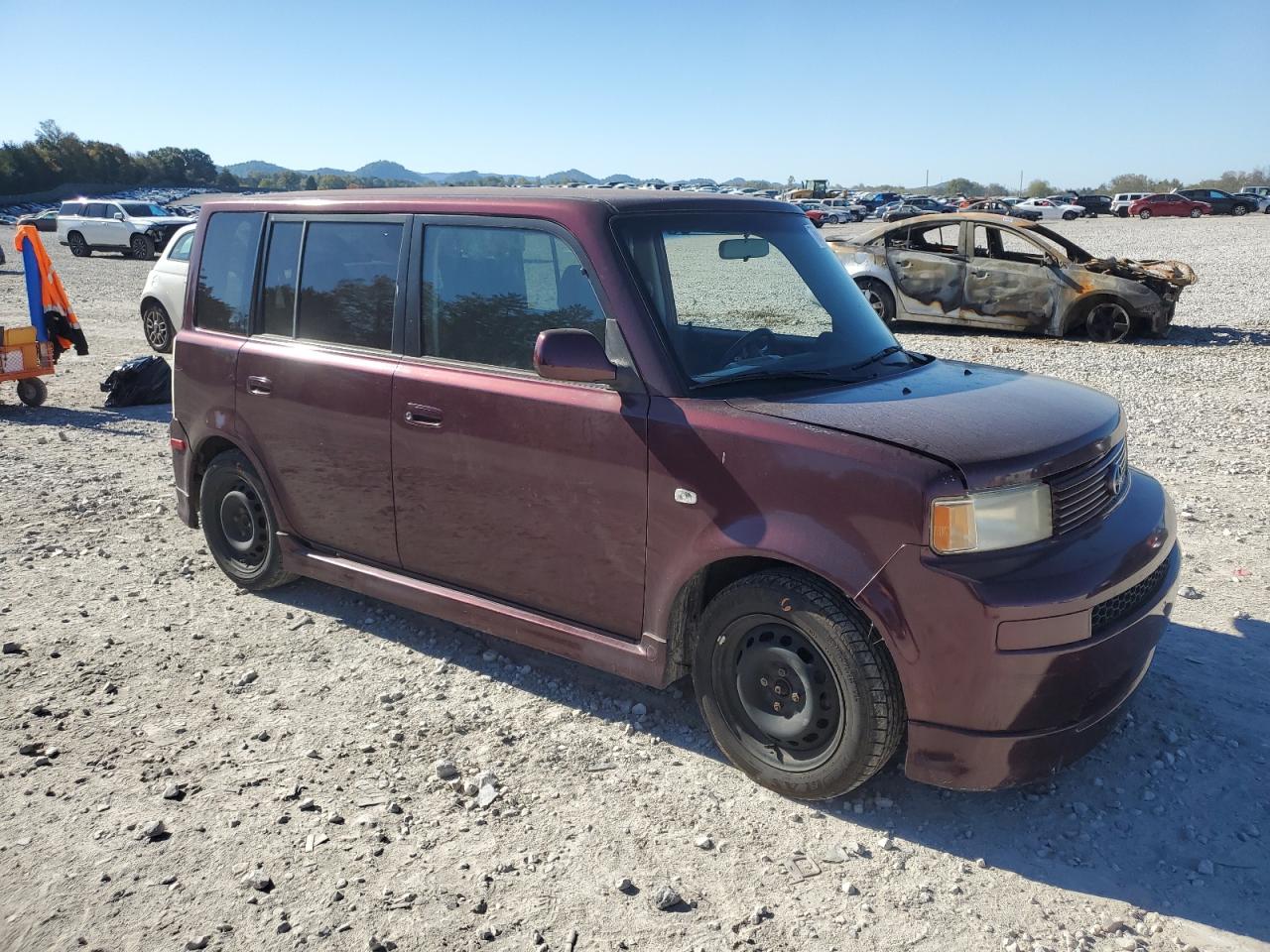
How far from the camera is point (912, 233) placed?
14.5m

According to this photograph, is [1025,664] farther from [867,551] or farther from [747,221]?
[747,221]

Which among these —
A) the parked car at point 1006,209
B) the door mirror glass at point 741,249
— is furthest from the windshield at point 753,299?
the parked car at point 1006,209

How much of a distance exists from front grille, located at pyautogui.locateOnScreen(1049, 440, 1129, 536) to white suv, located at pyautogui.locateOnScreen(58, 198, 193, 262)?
31.4m

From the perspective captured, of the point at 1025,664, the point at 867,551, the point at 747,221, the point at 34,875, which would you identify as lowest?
the point at 34,875

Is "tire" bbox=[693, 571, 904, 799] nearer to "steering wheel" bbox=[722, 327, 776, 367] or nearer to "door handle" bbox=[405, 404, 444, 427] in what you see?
"steering wheel" bbox=[722, 327, 776, 367]

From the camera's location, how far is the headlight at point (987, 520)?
3.01 metres

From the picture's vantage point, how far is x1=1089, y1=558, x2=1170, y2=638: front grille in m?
3.17

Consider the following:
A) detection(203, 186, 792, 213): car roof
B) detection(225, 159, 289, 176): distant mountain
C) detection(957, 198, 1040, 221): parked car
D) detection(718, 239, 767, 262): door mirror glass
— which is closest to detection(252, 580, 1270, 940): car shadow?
detection(718, 239, 767, 262): door mirror glass

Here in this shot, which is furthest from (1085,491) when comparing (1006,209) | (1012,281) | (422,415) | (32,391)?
(1006,209)

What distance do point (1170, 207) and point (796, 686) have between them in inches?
2411

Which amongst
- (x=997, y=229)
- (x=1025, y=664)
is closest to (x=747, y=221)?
(x=1025, y=664)

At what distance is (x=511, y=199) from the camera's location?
405 cm

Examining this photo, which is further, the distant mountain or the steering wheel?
the distant mountain

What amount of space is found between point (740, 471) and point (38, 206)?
253ft
